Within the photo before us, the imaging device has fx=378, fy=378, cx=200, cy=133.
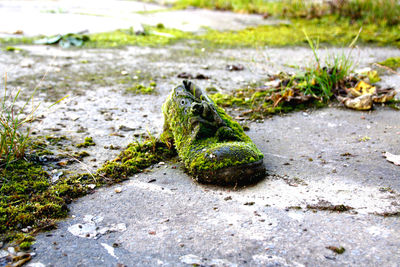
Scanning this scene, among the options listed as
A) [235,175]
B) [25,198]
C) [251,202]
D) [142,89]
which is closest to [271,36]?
[142,89]

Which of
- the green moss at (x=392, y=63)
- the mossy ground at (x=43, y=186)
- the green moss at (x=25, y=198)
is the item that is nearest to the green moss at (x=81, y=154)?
the mossy ground at (x=43, y=186)

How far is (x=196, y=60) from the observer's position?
480 centimetres

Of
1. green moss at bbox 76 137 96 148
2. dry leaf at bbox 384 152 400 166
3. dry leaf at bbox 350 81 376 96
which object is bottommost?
green moss at bbox 76 137 96 148

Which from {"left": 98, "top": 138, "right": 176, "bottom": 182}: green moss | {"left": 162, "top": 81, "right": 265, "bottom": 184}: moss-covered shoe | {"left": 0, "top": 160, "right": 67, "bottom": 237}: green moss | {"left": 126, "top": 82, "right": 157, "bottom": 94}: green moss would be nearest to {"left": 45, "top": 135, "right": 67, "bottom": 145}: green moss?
{"left": 0, "top": 160, "right": 67, "bottom": 237}: green moss

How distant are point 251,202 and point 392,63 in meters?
3.23

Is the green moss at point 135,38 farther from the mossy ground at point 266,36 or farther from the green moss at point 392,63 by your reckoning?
the green moss at point 392,63

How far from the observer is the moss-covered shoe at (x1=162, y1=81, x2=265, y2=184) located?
2.02m

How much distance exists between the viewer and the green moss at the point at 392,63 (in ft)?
13.7

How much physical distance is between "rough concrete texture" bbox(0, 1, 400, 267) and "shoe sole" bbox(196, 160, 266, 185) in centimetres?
5

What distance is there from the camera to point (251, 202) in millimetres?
1908

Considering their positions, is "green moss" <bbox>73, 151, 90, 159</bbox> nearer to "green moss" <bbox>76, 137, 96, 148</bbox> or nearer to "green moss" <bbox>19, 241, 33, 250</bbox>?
"green moss" <bbox>76, 137, 96, 148</bbox>

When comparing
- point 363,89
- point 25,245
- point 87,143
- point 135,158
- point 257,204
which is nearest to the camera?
point 25,245

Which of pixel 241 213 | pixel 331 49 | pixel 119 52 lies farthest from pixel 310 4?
pixel 241 213

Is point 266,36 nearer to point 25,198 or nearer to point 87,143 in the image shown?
point 87,143
